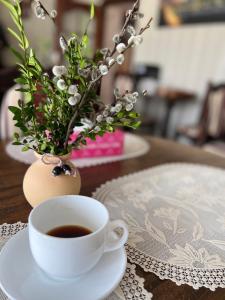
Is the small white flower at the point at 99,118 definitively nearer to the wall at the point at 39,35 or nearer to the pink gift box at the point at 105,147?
the pink gift box at the point at 105,147

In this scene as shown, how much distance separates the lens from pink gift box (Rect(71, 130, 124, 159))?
37.2 inches

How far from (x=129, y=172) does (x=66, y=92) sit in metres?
0.47

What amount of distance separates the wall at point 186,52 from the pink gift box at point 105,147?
80.1 inches

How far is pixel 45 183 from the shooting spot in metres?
0.56

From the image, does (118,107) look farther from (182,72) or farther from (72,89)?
(182,72)

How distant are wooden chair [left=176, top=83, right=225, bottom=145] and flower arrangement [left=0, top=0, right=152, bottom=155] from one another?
6.05 feet

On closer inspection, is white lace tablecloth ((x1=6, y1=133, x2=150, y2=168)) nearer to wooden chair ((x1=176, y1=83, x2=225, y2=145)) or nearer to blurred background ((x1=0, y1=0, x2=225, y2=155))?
blurred background ((x1=0, y1=0, x2=225, y2=155))

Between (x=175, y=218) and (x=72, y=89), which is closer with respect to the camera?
(x=72, y=89)

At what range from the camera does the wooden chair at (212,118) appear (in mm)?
2236

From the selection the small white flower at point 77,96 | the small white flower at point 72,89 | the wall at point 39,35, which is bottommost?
the small white flower at point 77,96

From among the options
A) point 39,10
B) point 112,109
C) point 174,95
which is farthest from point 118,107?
point 174,95

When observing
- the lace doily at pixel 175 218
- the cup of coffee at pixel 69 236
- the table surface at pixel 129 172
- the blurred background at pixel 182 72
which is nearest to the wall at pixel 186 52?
the blurred background at pixel 182 72

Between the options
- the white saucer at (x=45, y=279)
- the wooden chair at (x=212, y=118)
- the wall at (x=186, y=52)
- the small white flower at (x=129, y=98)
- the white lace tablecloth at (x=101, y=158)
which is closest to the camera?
the white saucer at (x=45, y=279)

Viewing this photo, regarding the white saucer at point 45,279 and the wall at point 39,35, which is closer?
the white saucer at point 45,279
